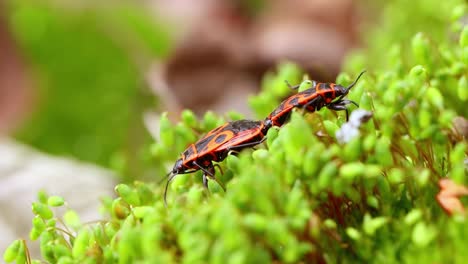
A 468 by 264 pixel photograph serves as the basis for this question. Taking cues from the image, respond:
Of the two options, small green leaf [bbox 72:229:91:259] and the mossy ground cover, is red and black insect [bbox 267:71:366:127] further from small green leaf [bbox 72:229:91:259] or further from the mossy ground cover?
small green leaf [bbox 72:229:91:259]

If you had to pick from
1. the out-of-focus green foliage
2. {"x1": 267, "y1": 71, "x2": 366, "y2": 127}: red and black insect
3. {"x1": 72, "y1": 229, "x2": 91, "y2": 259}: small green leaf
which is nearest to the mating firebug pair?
{"x1": 267, "y1": 71, "x2": 366, "y2": 127}: red and black insect

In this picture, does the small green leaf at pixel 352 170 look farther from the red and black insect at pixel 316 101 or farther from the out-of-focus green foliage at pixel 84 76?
the out-of-focus green foliage at pixel 84 76

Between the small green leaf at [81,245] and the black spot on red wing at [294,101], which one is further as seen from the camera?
the black spot on red wing at [294,101]

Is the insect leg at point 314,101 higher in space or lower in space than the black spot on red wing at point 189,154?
lower

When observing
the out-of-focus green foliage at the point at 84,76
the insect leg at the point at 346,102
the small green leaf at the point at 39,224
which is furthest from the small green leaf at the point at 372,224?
the out-of-focus green foliage at the point at 84,76

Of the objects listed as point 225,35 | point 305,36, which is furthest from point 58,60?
point 305,36

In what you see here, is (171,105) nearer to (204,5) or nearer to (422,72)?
(422,72)

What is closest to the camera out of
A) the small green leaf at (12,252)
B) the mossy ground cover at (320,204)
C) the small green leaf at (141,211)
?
the mossy ground cover at (320,204)
